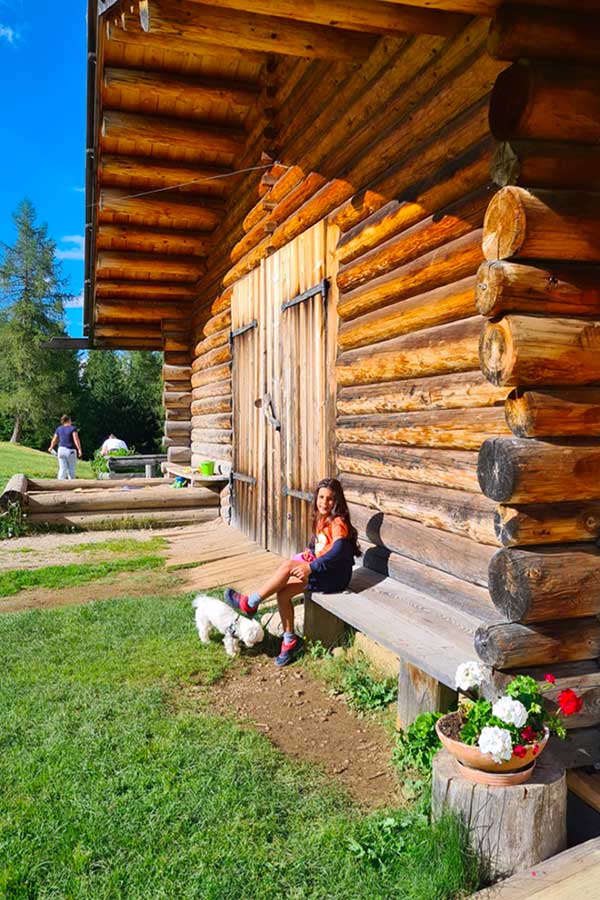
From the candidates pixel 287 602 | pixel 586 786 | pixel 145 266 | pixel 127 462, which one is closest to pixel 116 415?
pixel 127 462

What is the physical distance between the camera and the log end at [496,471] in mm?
3029

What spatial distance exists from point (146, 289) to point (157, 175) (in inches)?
171

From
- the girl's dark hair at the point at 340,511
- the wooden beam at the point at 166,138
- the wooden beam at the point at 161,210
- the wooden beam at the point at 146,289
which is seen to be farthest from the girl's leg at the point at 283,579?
the wooden beam at the point at 146,289

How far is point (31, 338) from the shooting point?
42.8 metres

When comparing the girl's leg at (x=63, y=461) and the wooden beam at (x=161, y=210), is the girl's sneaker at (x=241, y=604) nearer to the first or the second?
the wooden beam at (x=161, y=210)

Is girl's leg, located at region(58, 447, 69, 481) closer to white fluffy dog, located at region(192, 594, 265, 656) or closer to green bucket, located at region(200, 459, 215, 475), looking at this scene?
green bucket, located at region(200, 459, 215, 475)

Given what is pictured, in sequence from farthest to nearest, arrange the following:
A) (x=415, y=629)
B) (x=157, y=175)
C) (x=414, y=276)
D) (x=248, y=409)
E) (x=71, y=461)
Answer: (x=71, y=461) → (x=248, y=409) → (x=157, y=175) → (x=414, y=276) → (x=415, y=629)

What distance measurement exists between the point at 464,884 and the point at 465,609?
1624mm

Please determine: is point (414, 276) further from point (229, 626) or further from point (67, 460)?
point (67, 460)

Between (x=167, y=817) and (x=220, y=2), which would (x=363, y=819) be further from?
(x=220, y=2)

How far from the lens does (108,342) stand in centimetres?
1691

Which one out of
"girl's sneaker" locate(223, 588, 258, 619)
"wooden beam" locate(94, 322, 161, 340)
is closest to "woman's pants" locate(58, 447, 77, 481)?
"wooden beam" locate(94, 322, 161, 340)

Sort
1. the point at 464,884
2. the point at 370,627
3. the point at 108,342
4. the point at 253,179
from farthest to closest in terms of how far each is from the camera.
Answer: the point at 108,342
the point at 253,179
the point at 370,627
the point at 464,884

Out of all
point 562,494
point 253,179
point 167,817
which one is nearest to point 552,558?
point 562,494
